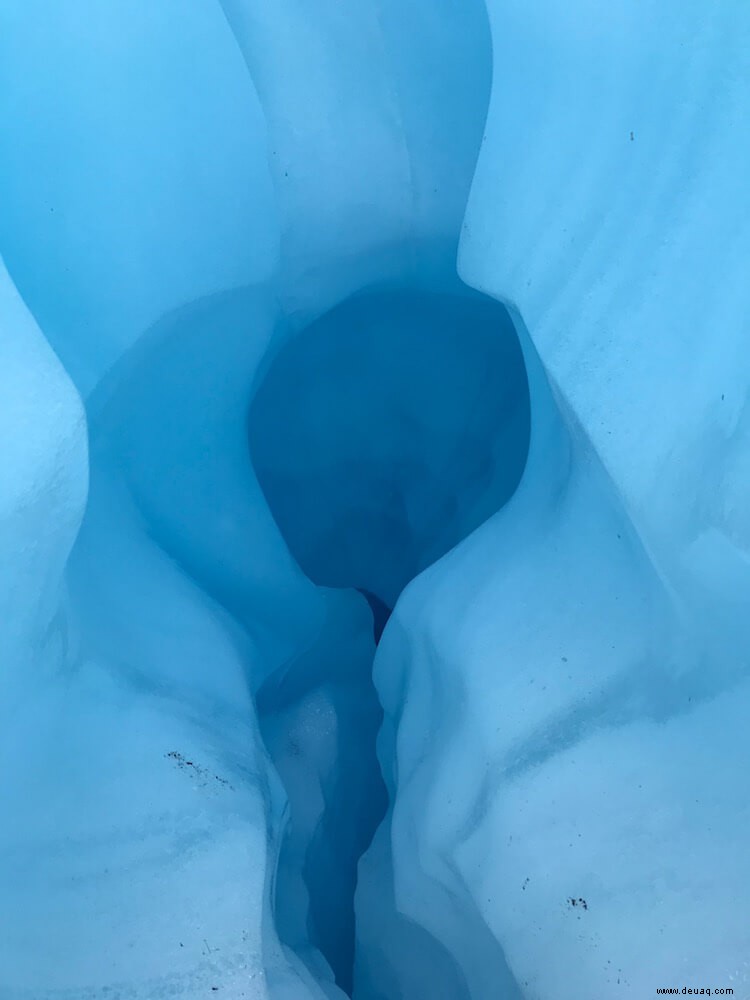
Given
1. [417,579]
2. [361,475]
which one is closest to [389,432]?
[361,475]

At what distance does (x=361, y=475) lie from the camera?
1.33 metres

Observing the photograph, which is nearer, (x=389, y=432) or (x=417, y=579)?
(x=417, y=579)

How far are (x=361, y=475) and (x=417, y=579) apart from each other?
0.37 meters

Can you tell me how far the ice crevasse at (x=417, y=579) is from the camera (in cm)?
68

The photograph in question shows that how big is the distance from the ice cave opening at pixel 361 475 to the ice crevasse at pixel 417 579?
14 mm

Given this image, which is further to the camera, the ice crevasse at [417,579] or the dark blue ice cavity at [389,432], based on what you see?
the dark blue ice cavity at [389,432]

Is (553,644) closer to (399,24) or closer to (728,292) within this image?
(728,292)

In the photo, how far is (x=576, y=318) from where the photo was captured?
73cm

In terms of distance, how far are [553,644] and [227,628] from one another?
36cm

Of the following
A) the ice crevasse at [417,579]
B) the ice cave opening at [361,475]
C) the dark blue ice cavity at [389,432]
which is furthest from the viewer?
the dark blue ice cavity at [389,432]

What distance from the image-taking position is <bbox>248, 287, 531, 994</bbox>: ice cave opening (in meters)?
1.05

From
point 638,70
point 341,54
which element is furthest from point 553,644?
point 341,54

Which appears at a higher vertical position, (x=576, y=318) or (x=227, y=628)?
(x=576, y=318)

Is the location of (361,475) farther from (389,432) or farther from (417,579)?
(417,579)
